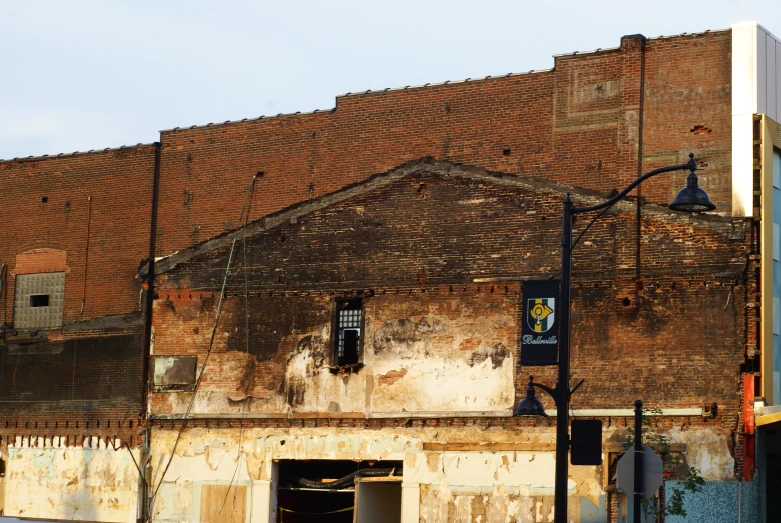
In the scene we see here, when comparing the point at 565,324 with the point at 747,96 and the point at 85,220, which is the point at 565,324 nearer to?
the point at 747,96

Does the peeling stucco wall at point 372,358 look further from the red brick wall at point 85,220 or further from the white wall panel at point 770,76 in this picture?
the white wall panel at point 770,76

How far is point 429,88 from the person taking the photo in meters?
29.8

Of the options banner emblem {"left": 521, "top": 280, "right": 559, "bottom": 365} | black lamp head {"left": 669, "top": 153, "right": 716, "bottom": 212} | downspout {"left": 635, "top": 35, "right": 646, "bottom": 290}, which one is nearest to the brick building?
downspout {"left": 635, "top": 35, "right": 646, "bottom": 290}

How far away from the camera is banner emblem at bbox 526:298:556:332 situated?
27.6 metres

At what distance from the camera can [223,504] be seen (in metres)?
30.2

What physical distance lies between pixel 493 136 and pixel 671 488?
845 centimetres

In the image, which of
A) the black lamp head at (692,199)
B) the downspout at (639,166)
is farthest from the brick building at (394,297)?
the black lamp head at (692,199)

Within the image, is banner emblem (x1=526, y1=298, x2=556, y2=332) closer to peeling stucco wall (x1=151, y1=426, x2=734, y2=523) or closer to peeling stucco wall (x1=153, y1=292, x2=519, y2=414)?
peeling stucco wall (x1=153, y1=292, x2=519, y2=414)

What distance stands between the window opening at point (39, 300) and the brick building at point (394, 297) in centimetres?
11

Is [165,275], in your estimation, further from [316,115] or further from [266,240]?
[316,115]

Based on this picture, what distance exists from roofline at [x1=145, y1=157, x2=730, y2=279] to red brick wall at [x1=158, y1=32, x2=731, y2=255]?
0.54 feet

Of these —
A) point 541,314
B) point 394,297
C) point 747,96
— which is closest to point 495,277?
point 541,314

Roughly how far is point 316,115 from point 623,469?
52.4 feet

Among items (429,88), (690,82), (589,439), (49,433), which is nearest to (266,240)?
(429,88)
